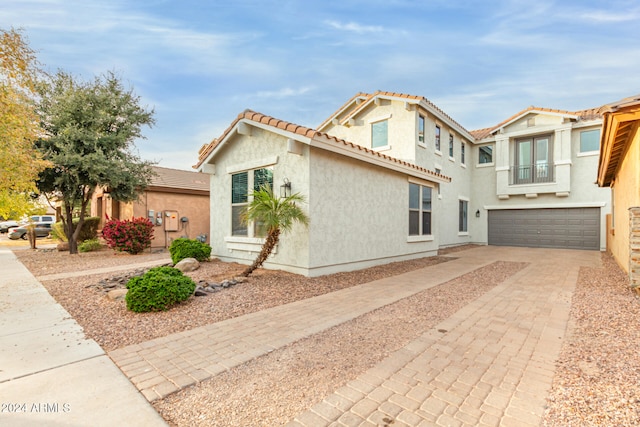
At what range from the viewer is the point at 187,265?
8484 mm

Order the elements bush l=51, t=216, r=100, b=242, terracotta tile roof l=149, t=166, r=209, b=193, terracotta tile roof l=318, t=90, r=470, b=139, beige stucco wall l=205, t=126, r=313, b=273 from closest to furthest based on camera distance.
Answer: beige stucco wall l=205, t=126, r=313, b=273
terracotta tile roof l=318, t=90, r=470, b=139
bush l=51, t=216, r=100, b=242
terracotta tile roof l=149, t=166, r=209, b=193

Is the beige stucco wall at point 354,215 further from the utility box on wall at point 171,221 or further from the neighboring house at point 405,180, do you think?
the utility box on wall at point 171,221

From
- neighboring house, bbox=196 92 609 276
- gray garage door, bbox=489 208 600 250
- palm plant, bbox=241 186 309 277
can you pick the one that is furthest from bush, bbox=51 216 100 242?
gray garage door, bbox=489 208 600 250

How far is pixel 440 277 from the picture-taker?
8.13m

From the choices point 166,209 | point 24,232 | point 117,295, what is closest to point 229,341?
point 117,295

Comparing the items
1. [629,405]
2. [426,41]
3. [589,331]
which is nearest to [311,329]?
[629,405]

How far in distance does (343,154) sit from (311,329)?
489cm

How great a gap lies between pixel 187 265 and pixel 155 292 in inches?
144

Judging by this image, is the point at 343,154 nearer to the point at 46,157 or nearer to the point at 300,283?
the point at 300,283

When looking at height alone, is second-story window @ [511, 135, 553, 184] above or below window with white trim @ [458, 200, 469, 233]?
above

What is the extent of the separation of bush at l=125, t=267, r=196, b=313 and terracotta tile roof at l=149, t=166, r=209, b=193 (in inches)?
453

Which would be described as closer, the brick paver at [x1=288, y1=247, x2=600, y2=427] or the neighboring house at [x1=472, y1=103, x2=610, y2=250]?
the brick paver at [x1=288, y1=247, x2=600, y2=427]

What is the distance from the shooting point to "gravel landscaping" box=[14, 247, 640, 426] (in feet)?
8.11

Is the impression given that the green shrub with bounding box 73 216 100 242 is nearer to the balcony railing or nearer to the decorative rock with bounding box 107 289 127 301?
the decorative rock with bounding box 107 289 127 301
